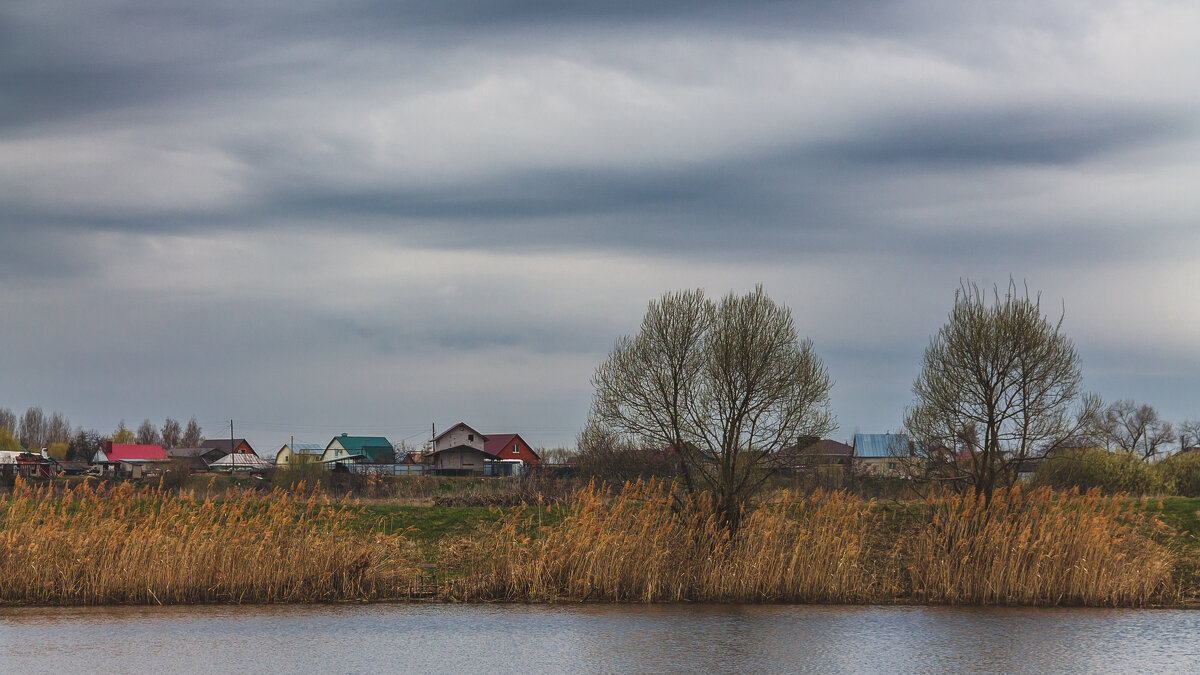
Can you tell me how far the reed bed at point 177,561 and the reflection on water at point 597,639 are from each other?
0.75 meters

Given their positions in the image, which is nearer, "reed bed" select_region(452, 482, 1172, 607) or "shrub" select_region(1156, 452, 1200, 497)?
"reed bed" select_region(452, 482, 1172, 607)

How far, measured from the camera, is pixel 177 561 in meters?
16.7

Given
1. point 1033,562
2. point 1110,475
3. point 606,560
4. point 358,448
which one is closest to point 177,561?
point 606,560

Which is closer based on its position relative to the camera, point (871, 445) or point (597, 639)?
point (597, 639)

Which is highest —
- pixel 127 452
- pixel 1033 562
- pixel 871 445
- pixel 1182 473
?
pixel 871 445

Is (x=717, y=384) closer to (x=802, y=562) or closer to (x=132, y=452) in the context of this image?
(x=802, y=562)

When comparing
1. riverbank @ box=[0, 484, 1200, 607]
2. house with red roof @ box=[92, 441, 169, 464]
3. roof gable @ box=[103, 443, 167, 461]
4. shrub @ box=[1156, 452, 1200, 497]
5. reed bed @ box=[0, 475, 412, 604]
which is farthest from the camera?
roof gable @ box=[103, 443, 167, 461]

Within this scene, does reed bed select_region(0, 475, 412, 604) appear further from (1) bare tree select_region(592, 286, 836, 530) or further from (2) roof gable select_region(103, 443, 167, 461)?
(2) roof gable select_region(103, 443, 167, 461)

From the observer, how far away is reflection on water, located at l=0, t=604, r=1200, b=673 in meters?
11.7

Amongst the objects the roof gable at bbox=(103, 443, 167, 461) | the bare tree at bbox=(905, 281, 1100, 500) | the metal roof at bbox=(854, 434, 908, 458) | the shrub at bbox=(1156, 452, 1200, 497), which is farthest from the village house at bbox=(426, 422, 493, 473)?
the bare tree at bbox=(905, 281, 1100, 500)

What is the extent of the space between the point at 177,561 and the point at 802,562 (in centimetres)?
971

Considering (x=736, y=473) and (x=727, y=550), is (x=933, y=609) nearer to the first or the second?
(x=727, y=550)

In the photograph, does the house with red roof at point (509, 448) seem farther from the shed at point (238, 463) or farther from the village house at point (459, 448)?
the shed at point (238, 463)

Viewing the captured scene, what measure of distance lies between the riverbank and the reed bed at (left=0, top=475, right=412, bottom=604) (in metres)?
0.02
